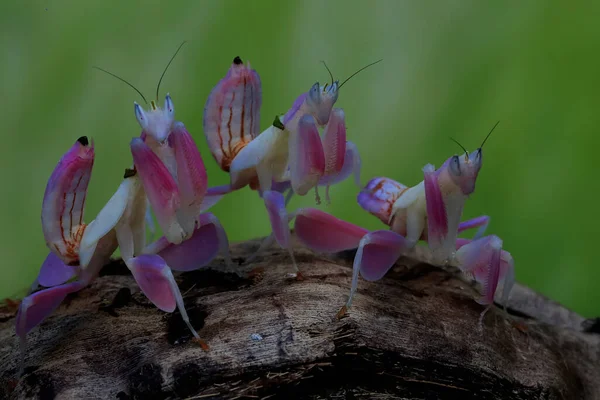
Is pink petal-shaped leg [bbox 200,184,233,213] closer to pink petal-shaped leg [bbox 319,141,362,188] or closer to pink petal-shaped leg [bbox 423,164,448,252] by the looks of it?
pink petal-shaped leg [bbox 319,141,362,188]

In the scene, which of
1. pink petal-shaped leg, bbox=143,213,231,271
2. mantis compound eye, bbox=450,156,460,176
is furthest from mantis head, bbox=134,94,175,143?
mantis compound eye, bbox=450,156,460,176

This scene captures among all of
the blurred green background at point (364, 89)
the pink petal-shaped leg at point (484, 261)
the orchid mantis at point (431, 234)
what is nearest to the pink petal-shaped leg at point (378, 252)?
the orchid mantis at point (431, 234)

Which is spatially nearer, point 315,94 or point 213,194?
point 315,94

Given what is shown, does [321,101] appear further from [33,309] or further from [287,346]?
→ [33,309]

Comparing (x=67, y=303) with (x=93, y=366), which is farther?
(x=67, y=303)

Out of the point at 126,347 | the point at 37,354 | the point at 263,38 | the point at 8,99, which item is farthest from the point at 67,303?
the point at 263,38

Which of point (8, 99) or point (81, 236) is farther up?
point (8, 99)

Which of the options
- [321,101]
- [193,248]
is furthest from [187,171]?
[321,101]

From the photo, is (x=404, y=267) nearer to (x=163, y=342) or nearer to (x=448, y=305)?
(x=448, y=305)
